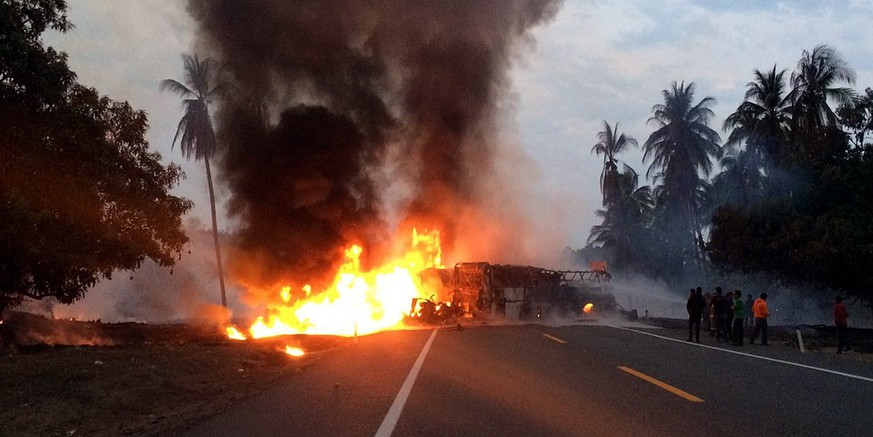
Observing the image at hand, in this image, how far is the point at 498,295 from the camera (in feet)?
109

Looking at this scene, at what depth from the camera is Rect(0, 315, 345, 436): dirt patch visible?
852 centimetres

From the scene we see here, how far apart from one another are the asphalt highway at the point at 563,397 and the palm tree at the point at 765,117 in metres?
24.0

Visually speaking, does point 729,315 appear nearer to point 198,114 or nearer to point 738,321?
point 738,321

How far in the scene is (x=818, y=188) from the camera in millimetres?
28375

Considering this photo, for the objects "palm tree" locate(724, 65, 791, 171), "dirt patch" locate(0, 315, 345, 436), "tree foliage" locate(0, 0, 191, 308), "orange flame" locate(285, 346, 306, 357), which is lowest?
"orange flame" locate(285, 346, 306, 357)

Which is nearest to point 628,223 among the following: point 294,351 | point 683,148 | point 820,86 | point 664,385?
point 683,148

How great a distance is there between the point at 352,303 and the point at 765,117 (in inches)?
915

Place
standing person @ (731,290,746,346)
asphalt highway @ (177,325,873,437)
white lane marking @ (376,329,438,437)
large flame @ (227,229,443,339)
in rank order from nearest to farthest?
white lane marking @ (376,329,438,437) → asphalt highway @ (177,325,873,437) → standing person @ (731,290,746,346) → large flame @ (227,229,443,339)

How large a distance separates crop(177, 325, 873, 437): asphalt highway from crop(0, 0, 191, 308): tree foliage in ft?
15.2

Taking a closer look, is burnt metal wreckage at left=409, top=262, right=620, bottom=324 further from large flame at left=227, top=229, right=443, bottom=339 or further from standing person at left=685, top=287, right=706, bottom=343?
standing person at left=685, top=287, right=706, bottom=343

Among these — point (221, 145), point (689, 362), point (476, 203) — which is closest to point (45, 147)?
point (689, 362)

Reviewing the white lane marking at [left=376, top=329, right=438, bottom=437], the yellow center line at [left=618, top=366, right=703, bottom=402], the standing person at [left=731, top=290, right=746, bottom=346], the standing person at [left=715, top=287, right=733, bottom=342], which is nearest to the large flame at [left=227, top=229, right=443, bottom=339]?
the standing person at [left=715, top=287, right=733, bottom=342]

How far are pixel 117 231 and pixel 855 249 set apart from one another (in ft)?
73.9

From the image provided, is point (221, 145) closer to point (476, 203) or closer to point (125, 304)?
point (476, 203)
